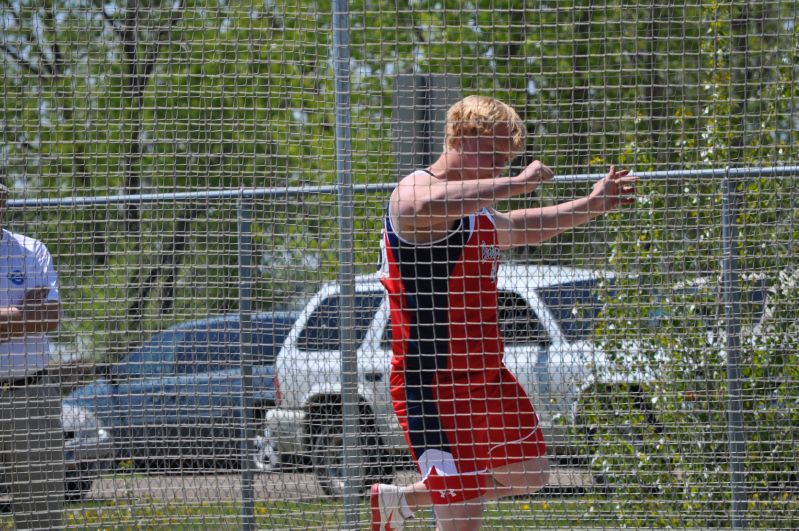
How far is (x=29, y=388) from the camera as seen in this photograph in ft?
14.5

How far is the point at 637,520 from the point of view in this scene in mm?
4508

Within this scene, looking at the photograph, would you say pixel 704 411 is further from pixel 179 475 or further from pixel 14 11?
pixel 14 11

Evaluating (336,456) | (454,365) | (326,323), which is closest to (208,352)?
(326,323)

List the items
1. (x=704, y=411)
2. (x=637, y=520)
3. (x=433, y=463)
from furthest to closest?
(x=637, y=520)
(x=704, y=411)
(x=433, y=463)

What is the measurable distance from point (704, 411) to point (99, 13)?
10.8ft

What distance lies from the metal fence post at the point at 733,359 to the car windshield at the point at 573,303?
2.07ft

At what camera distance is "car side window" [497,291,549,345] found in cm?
470

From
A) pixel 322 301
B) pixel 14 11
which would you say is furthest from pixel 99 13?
pixel 322 301

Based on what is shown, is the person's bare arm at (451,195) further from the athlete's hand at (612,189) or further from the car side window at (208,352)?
the car side window at (208,352)

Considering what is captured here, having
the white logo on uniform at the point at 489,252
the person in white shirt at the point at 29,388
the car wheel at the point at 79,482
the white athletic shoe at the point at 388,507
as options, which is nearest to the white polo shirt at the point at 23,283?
the person in white shirt at the point at 29,388

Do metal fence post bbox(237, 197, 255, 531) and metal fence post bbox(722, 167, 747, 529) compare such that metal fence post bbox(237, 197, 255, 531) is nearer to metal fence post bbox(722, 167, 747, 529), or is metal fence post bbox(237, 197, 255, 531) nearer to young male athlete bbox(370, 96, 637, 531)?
young male athlete bbox(370, 96, 637, 531)

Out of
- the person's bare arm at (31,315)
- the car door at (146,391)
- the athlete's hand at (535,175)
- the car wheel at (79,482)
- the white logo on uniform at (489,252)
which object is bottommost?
the car wheel at (79,482)

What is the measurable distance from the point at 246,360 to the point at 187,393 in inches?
12.2

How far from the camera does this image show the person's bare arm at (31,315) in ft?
13.9
